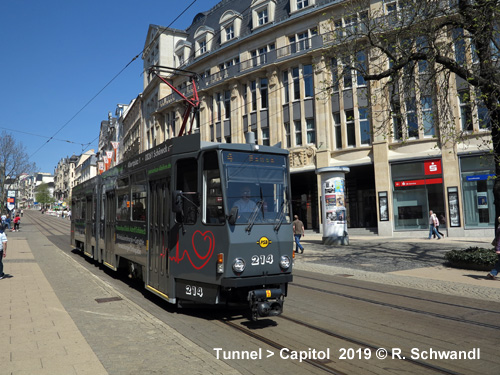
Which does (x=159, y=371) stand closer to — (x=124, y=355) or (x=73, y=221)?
(x=124, y=355)

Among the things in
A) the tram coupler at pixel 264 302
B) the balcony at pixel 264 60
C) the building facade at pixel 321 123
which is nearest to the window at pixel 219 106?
the building facade at pixel 321 123

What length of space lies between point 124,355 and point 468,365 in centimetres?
424

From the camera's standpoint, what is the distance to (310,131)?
30.2 metres

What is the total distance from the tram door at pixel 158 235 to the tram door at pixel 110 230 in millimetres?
3603

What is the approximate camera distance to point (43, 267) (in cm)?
1388

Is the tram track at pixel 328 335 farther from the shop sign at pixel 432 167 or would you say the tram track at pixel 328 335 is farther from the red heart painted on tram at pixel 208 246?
the shop sign at pixel 432 167

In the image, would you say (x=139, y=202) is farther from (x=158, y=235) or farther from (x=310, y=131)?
(x=310, y=131)

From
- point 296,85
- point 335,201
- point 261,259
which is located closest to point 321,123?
point 296,85

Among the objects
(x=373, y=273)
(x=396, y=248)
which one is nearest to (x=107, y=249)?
(x=373, y=273)

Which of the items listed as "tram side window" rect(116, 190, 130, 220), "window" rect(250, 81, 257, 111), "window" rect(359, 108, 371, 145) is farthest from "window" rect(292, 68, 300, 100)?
"tram side window" rect(116, 190, 130, 220)

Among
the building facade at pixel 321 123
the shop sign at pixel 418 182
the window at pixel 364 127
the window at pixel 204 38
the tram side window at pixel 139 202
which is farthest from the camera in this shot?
the window at pixel 204 38

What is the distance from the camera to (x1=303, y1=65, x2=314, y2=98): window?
98.4 feet

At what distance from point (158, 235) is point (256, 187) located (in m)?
2.47

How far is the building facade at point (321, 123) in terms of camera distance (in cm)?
2408
